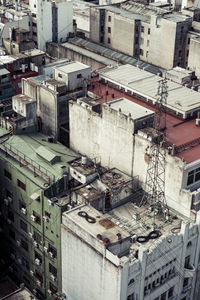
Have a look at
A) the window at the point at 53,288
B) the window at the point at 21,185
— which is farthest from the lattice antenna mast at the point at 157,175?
the window at the point at 53,288

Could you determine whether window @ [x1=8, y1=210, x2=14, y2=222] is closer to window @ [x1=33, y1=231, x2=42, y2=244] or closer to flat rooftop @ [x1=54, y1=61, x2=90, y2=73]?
window @ [x1=33, y1=231, x2=42, y2=244]

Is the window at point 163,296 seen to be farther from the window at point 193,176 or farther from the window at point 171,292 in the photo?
the window at point 193,176

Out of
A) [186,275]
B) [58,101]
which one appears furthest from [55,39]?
[186,275]

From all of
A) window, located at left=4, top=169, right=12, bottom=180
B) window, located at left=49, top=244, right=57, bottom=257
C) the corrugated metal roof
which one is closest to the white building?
the corrugated metal roof

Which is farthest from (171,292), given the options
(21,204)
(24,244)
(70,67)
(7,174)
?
(70,67)

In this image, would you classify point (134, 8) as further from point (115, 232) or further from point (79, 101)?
point (115, 232)
